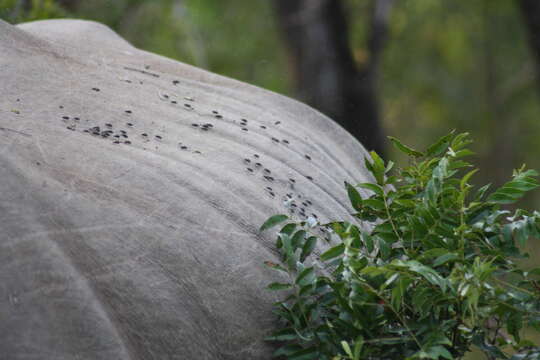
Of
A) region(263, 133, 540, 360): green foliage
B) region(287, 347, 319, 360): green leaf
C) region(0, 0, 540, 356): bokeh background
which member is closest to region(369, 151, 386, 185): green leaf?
region(263, 133, 540, 360): green foliage

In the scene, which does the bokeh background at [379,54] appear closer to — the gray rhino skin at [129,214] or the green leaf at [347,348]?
the gray rhino skin at [129,214]

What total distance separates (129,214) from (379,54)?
20.0ft

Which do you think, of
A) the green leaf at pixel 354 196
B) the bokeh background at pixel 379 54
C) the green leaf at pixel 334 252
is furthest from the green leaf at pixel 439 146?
the bokeh background at pixel 379 54

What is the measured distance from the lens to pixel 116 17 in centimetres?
700

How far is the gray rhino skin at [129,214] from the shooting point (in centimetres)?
136

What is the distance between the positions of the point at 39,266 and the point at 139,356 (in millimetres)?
249

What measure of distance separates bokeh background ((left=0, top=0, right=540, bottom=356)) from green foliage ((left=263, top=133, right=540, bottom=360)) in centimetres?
286

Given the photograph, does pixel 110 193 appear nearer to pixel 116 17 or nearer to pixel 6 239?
pixel 6 239

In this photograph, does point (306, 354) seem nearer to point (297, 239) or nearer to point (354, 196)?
point (297, 239)

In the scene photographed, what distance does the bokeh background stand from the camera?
6824 millimetres

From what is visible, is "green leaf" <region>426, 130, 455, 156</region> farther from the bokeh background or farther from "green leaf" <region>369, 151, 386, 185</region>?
the bokeh background

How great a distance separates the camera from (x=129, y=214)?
4.92 ft

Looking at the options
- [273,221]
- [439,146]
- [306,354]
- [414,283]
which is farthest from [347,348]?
[439,146]

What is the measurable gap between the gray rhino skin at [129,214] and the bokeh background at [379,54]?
2.26 metres
